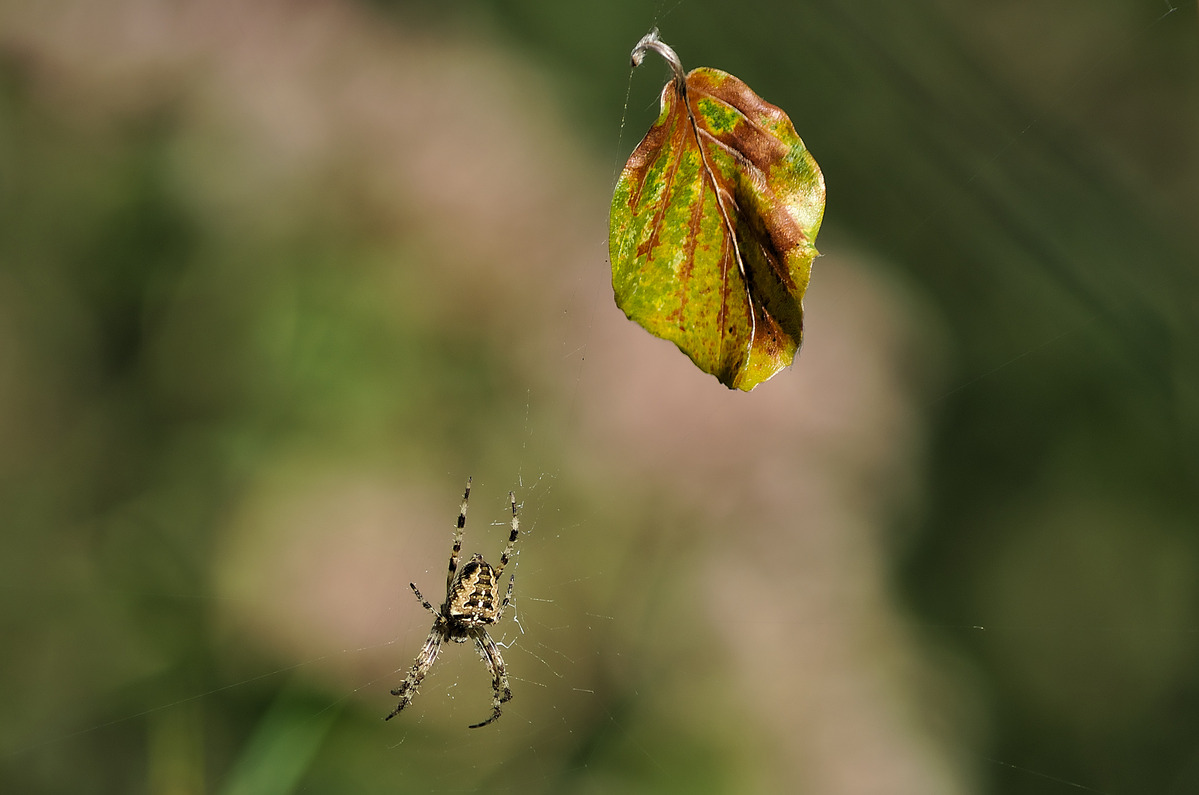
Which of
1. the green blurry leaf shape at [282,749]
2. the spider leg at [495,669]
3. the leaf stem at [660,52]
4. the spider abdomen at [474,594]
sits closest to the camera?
the leaf stem at [660,52]

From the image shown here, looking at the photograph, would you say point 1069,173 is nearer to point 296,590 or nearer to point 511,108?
point 511,108

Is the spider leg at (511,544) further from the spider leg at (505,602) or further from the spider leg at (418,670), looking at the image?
the spider leg at (418,670)

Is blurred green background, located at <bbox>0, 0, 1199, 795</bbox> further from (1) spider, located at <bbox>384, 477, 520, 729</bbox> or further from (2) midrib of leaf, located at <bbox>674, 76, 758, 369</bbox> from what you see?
(2) midrib of leaf, located at <bbox>674, 76, 758, 369</bbox>

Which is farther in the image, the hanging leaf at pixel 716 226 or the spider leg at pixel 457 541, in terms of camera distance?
the spider leg at pixel 457 541

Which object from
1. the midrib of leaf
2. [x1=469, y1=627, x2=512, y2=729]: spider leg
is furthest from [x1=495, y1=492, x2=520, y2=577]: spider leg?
the midrib of leaf

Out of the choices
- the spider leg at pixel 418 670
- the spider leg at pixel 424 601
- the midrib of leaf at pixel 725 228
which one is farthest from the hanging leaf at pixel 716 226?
the spider leg at pixel 418 670

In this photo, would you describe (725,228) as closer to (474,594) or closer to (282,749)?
(474,594)
